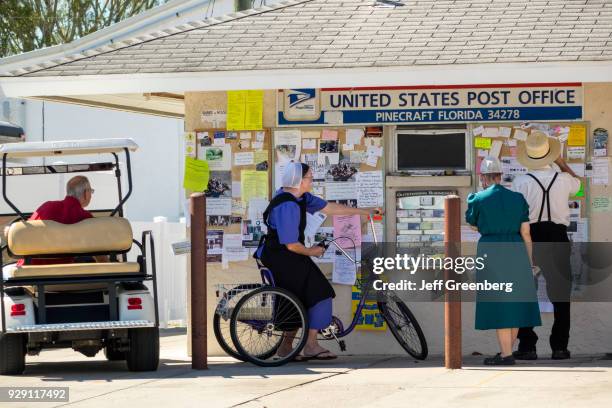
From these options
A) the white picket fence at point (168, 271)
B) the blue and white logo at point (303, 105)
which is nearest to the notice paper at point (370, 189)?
the blue and white logo at point (303, 105)

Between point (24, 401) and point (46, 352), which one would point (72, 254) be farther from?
point (46, 352)

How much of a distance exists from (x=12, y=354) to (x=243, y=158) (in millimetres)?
3126

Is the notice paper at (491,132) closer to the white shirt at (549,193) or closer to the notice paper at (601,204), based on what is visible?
the white shirt at (549,193)

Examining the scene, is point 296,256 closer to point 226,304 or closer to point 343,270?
point 226,304

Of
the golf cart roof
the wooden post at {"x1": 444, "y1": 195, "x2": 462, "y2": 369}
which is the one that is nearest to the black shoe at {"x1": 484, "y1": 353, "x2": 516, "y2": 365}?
the wooden post at {"x1": 444, "y1": 195, "x2": 462, "y2": 369}

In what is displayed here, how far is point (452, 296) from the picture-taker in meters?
10.2

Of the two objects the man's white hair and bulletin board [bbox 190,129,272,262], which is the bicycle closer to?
bulletin board [bbox 190,129,272,262]

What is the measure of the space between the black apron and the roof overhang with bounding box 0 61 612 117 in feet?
4.30

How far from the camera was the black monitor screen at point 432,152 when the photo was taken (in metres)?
12.4

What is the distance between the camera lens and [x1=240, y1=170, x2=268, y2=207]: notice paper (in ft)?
41.2

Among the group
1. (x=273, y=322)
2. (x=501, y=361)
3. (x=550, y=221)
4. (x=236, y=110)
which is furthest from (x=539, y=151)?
(x=236, y=110)

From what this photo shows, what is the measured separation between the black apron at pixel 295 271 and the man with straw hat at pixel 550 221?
191 cm

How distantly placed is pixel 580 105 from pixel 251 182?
329 cm

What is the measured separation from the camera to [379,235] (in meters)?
12.4
